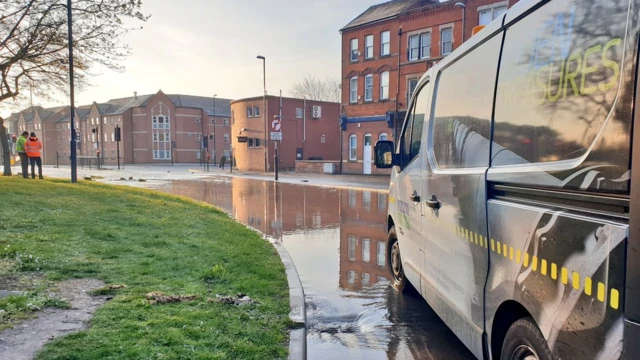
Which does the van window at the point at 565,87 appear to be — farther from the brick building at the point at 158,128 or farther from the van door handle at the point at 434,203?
the brick building at the point at 158,128

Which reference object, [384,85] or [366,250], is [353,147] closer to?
[384,85]

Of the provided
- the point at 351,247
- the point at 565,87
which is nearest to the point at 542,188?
the point at 565,87

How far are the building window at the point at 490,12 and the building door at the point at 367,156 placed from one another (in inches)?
405

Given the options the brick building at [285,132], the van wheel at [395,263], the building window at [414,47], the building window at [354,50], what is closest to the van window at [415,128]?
the van wheel at [395,263]

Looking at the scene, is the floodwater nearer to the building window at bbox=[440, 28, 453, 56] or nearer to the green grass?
the green grass

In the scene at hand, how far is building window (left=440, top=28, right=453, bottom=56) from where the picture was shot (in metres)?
26.2

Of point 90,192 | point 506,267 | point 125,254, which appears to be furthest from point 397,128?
point 506,267

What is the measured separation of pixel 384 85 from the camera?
97.5ft

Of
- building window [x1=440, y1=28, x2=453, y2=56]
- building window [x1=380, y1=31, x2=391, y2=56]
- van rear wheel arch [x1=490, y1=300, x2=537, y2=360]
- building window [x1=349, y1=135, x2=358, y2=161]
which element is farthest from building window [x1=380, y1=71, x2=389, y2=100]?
van rear wheel arch [x1=490, y1=300, x2=537, y2=360]

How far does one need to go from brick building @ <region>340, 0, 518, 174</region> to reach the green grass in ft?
68.6

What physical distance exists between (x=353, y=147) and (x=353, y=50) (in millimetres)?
7201

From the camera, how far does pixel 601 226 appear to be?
1629 millimetres

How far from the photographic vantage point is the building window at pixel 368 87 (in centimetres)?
3052

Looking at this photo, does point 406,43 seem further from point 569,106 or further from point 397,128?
point 569,106
